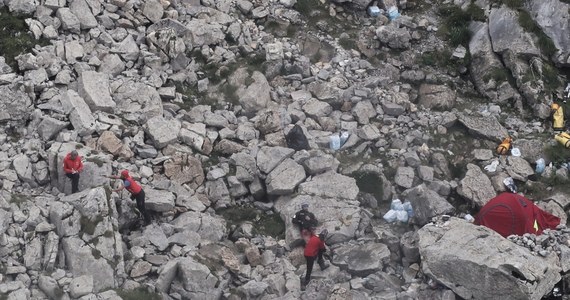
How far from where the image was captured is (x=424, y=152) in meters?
19.4

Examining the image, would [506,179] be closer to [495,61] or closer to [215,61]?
[495,61]

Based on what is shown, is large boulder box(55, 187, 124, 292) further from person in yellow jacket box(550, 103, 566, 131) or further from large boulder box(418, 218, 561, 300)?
person in yellow jacket box(550, 103, 566, 131)

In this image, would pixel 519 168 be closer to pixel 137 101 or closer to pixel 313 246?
pixel 313 246

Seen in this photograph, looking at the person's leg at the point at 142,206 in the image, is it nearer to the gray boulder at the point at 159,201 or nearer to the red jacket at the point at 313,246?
the gray boulder at the point at 159,201

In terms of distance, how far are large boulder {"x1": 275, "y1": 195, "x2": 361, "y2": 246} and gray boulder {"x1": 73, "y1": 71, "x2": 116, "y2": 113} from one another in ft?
18.5

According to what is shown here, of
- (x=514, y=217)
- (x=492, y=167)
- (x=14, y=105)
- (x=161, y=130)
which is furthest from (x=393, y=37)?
(x=14, y=105)

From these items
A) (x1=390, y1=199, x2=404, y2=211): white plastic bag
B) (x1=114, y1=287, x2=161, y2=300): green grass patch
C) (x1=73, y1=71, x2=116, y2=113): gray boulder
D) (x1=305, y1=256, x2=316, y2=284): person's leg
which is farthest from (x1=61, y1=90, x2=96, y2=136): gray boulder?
(x1=390, y1=199, x2=404, y2=211): white plastic bag

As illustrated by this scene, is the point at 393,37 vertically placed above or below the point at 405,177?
above

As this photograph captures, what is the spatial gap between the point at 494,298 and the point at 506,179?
16.0ft

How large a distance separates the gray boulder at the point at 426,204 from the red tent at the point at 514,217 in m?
0.98

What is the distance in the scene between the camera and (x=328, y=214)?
56.7 ft

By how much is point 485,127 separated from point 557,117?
250 centimetres

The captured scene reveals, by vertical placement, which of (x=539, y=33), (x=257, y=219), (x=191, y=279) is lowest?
(x=257, y=219)

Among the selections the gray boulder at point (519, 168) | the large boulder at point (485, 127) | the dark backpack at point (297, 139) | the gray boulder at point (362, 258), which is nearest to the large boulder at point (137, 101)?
the dark backpack at point (297, 139)
